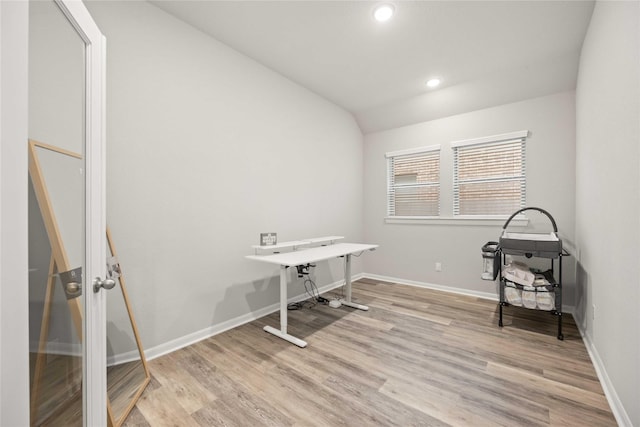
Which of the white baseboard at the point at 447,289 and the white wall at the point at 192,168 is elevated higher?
the white wall at the point at 192,168

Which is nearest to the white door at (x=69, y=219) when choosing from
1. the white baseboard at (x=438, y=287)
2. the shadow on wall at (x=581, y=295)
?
the shadow on wall at (x=581, y=295)

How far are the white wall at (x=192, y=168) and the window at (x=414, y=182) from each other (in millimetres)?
1731

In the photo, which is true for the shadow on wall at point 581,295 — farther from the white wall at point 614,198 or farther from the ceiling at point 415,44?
the ceiling at point 415,44

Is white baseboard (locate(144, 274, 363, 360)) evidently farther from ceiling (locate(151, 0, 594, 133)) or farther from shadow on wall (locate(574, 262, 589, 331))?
shadow on wall (locate(574, 262, 589, 331))

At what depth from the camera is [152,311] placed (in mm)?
2168

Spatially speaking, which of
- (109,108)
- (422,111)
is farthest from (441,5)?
(109,108)

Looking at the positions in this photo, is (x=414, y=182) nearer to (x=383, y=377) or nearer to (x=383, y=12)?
(x=383, y=12)

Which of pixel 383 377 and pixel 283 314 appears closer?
pixel 383 377

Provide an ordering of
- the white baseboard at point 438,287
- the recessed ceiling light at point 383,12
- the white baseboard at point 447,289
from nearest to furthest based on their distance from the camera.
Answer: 1. the recessed ceiling light at point 383,12
2. the white baseboard at point 447,289
3. the white baseboard at point 438,287

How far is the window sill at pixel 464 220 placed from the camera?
3432 mm

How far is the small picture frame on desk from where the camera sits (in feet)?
9.33

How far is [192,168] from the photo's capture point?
7.94 feet

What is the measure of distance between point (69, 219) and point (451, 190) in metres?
4.10

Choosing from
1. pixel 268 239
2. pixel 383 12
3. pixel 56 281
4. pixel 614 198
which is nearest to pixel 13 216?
pixel 56 281
